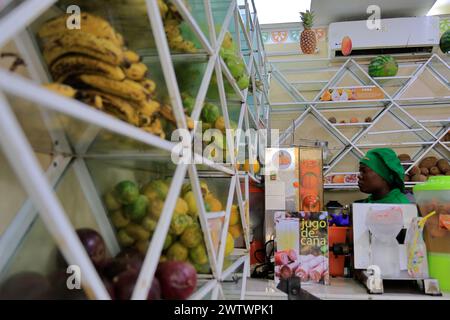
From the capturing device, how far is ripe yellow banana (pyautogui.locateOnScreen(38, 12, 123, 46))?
45 centimetres

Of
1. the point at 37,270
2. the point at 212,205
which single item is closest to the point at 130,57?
the point at 37,270

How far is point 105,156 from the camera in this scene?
22.6 inches

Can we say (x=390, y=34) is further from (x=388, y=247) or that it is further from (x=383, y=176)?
(x=388, y=247)

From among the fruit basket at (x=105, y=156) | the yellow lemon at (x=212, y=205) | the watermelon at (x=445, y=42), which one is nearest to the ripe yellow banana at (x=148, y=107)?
the fruit basket at (x=105, y=156)

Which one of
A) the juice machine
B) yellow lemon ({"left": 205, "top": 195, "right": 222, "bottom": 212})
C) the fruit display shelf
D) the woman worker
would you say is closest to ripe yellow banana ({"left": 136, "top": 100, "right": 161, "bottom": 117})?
yellow lemon ({"left": 205, "top": 195, "right": 222, "bottom": 212})

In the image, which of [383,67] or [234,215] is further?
[383,67]

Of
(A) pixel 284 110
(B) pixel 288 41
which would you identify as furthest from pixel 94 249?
(B) pixel 288 41

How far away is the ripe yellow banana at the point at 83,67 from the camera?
44cm

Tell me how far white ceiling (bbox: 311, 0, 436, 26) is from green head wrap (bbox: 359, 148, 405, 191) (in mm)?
1752

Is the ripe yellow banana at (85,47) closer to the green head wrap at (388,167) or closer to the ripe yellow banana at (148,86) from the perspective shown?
the ripe yellow banana at (148,86)

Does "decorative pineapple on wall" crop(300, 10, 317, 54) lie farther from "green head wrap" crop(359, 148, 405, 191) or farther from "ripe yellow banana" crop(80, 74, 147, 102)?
"ripe yellow banana" crop(80, 74, 147, 102)

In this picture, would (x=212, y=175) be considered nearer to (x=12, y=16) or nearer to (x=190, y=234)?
(x=190, y=234)

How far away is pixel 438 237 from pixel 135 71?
41.1 inches

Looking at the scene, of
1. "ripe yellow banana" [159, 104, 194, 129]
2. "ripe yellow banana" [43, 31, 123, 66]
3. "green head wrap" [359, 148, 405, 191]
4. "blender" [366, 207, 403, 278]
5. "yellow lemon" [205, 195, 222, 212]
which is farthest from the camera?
"green head wrap" [359, 148, 405, 191]
